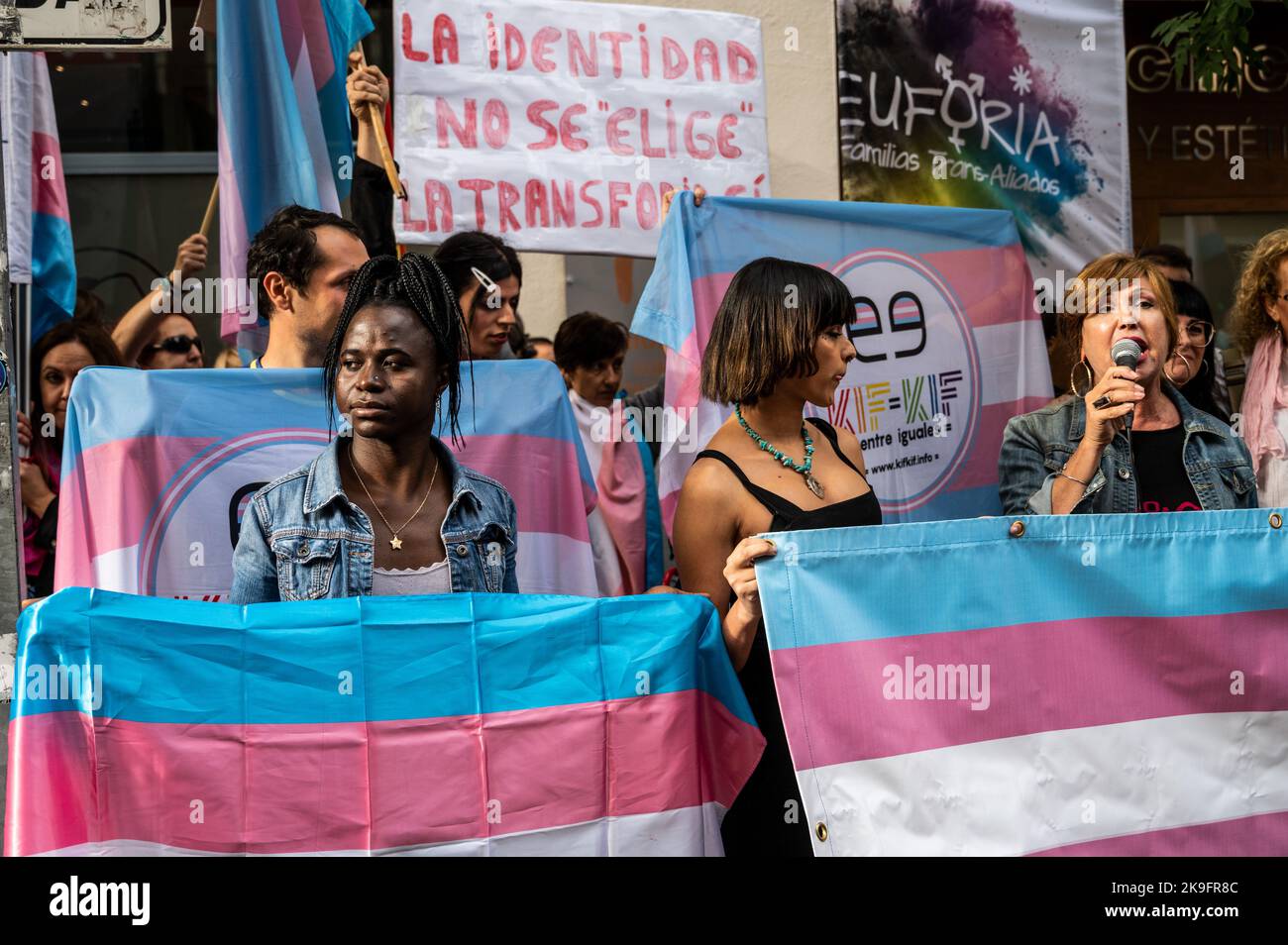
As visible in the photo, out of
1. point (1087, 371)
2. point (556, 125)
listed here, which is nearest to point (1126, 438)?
point (1087, 371)

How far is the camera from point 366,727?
2840mm

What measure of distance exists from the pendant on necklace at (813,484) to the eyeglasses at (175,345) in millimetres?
2936

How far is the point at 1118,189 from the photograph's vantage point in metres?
6.69

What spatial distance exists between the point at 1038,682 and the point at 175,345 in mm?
3666

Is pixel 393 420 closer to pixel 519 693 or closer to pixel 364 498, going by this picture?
pixel 364 498

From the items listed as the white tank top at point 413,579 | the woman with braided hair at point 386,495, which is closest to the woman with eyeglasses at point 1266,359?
the woman with braided hair at point 386,495

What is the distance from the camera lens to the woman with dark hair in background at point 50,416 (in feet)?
15.4

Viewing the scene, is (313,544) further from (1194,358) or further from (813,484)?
(1194,358)

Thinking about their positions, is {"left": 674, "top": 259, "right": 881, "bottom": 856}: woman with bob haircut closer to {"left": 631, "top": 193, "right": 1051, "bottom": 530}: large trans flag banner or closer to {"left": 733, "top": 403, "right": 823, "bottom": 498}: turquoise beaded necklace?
{"left": 733, "top": 403, "right": 823, "bottom": 498}: turquoise beaded necklace

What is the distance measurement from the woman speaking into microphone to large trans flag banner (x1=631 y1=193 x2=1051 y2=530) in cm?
97

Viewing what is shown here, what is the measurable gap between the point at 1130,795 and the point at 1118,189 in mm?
4279

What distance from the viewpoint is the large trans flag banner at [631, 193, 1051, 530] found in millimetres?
4691

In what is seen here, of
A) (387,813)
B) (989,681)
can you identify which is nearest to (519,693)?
(387,813)

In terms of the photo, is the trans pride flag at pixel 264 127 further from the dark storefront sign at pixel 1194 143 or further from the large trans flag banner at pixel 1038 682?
the dark storefront sign at pixel 1194 143
